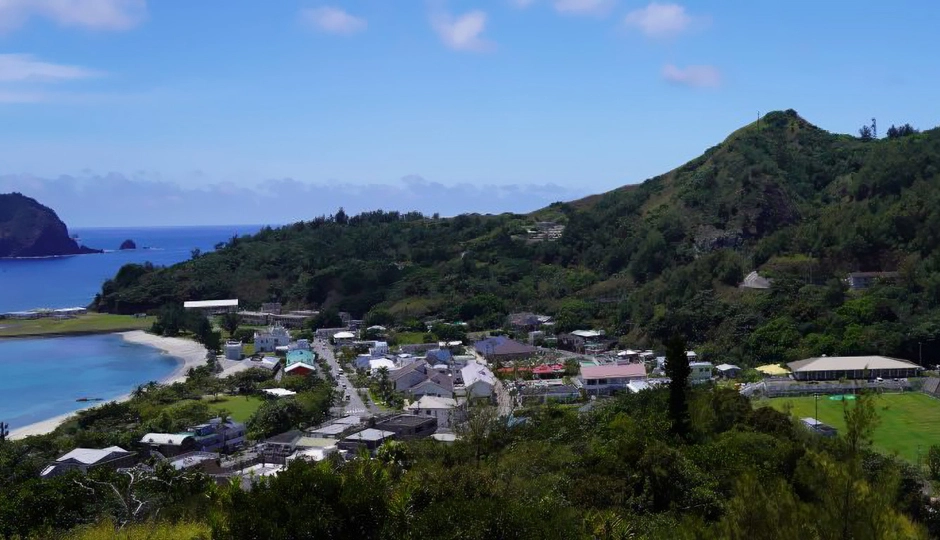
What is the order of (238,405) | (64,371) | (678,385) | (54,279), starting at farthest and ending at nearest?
(54,279), (64,371), (238,405), (678,385)

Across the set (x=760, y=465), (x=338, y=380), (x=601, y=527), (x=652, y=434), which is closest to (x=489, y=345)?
(x=338, y=380)

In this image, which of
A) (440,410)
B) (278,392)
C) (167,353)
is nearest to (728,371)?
(440,410)

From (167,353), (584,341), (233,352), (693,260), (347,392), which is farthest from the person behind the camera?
(693,260)

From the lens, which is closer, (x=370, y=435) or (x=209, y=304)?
(x=370, y=435)

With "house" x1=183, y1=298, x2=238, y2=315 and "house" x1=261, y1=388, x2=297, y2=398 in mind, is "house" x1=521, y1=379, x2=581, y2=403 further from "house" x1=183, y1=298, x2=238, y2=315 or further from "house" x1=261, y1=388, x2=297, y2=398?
"house" x1=183, y1=298, x2=238, y2=315

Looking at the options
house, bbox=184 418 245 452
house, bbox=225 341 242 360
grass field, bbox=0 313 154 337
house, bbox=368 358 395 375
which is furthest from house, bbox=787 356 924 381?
grass field, bbox=0 313 154 337

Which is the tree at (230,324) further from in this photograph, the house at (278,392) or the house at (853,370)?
the house at (853,370)

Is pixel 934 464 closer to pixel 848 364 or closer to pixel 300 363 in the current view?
pixel 848 364

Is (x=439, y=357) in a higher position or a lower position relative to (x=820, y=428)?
higher
